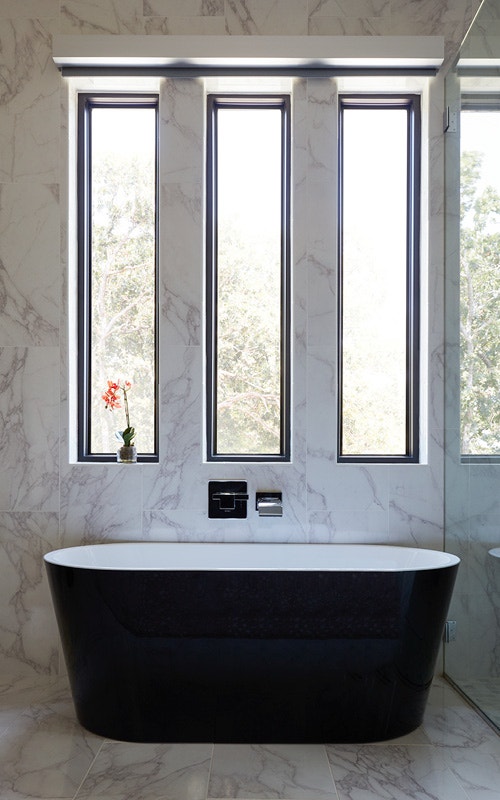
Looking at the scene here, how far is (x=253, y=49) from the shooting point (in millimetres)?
2916

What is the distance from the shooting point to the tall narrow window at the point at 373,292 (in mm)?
3189

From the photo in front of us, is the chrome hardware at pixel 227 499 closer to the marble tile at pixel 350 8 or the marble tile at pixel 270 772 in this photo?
the marble tile at pixel 270 772

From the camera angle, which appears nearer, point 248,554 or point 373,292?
point 248,554

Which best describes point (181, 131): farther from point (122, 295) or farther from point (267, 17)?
point (122, 295)

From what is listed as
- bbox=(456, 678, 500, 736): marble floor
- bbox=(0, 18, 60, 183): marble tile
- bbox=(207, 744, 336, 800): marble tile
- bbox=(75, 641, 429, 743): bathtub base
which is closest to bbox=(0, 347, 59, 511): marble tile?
bbox=(0, 18, 60, 183): marble tile

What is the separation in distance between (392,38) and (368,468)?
194 centimetres

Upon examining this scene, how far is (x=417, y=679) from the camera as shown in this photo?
7.71 ft

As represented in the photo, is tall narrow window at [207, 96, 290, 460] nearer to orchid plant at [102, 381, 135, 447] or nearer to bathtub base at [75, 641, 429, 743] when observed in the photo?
orchid plant at [102, 381, 135, 447]

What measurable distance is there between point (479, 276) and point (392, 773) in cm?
181

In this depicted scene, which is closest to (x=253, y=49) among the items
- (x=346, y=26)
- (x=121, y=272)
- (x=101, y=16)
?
(x=346, y=26)

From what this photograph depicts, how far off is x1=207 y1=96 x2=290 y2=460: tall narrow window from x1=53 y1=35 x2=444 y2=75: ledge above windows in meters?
0.27

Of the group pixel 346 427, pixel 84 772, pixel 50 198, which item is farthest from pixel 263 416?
pixel 84 772

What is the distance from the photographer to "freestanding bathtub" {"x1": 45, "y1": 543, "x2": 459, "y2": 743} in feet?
7.47

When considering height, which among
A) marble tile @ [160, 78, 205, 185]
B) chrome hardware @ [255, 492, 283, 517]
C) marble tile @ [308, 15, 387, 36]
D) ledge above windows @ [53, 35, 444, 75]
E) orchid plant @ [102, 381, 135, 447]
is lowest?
chrome hardware @ [255, 492, 283, 517]
